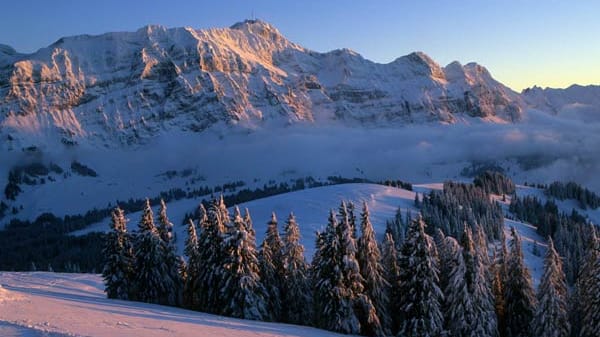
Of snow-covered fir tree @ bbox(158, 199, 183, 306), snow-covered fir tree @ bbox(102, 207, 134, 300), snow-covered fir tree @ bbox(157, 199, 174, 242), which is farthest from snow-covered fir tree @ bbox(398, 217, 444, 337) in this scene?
snow-covered fir tree @ bbox(102, 207, 134, 300)

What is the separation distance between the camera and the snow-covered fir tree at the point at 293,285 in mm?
52844

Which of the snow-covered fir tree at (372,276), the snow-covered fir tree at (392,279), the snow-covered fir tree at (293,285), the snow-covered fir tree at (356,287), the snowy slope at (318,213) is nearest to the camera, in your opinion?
the snow-covered fir tree at (356,287)

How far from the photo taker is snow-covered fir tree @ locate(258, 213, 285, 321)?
169ft

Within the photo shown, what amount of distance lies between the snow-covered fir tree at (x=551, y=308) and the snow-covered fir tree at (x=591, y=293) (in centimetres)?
164

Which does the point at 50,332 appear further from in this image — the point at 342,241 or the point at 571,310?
the point at 571,310

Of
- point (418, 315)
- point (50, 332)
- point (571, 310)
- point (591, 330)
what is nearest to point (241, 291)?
point (418, 315)

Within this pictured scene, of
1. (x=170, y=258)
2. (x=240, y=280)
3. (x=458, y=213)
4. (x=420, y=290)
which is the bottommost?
(x=458, y=213)

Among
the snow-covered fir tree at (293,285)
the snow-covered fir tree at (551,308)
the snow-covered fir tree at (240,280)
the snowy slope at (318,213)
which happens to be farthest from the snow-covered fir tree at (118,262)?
the snowy slope at (318,213)

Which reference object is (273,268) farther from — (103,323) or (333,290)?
(103,323)

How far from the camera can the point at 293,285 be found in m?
52.9

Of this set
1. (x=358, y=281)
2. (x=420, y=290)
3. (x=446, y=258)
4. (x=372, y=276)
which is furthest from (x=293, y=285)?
(x=446, y=258)

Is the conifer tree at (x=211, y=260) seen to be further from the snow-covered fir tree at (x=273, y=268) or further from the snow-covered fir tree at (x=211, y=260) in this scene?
the snow-covered fir tree at (x=273, y=268)

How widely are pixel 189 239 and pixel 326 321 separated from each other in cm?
1689

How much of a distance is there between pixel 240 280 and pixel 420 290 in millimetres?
14787
